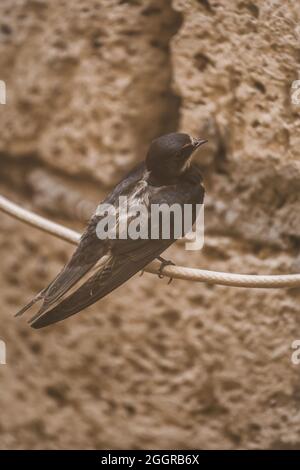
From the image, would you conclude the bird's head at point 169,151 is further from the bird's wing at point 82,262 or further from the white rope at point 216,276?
the white rope at point 216,276

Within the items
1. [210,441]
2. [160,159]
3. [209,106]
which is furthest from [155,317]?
[160,159]

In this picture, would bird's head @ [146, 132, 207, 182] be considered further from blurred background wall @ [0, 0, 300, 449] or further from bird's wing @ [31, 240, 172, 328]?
blurred background wall @ [0, 0, 300, 449]

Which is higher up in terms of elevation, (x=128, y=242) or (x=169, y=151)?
(x=169, y=151)

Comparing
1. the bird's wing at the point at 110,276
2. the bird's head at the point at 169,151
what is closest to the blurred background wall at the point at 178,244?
the bird's head at the point at 169,151

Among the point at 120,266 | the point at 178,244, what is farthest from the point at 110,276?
the point at 178,244

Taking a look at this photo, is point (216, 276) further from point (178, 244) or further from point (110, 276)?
point (178, 244)

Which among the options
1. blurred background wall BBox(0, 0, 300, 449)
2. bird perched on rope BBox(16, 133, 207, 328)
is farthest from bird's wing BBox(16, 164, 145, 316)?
blurred background wall BBox(0, 0, 300, 449)

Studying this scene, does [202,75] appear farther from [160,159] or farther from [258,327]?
[258,327]
